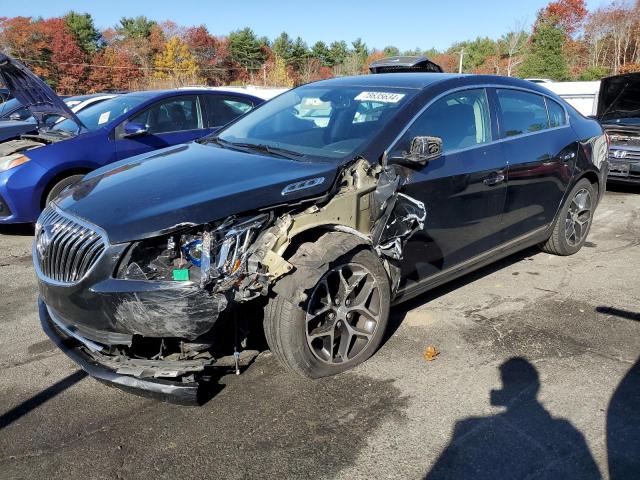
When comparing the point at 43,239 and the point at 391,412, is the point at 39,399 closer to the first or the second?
the point at 43,239

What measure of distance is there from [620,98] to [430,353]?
25.8 feet

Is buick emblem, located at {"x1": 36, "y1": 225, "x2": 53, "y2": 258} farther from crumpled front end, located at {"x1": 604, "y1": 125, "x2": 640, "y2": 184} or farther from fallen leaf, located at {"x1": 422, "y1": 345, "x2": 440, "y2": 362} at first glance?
crumpled front end, located at {"x1": 604, "y1": 125, "x2": 640, "y2": 184}

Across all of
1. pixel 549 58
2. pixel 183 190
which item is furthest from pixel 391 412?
pixel 549 58

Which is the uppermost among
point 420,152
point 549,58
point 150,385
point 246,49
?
point 246,49

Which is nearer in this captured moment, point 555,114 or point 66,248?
point 66,248

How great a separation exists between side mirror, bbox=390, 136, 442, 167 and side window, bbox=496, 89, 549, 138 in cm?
98

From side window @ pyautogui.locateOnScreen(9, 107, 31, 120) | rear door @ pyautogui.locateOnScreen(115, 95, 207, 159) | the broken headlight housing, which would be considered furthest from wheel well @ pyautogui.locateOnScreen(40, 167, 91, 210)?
side window @ pyautogui.locateOnScreen(9, 107, 31, 120)

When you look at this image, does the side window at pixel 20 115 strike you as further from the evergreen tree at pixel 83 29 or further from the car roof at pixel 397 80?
the evergreen tree at pixel 83 29

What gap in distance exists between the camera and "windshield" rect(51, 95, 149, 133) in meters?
6.36

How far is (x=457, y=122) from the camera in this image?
3.72m

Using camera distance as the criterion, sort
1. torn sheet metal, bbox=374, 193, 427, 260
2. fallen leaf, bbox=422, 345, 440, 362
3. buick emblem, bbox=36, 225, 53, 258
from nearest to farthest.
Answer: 1. buick emblem, bbox=36, 225, 53, 258
2. torn sheet metal, bbox=374, 193, 427, 260
3. fallen leaf, bbox=422, 345, 440, 362

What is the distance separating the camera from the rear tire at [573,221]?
498 cm

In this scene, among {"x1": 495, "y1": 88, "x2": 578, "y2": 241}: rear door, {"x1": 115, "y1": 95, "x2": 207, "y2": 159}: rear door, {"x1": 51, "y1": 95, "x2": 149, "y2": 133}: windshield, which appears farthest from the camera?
{"x1": 51, "y1": 95, "x2": 149, "y2": 133}: windshield

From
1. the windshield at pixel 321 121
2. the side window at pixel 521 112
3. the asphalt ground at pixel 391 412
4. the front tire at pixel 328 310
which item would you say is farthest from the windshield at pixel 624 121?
the front tire at pixel 328 310
